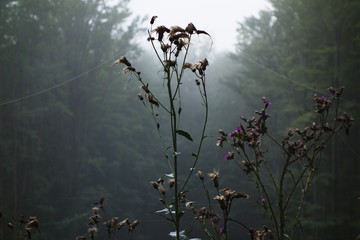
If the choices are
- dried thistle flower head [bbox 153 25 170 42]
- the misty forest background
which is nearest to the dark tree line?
the misty forest background

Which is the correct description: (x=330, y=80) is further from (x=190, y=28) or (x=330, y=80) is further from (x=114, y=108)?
(x=114, y=108)

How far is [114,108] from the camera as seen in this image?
16.4 meters

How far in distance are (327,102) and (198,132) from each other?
1924 centimetres

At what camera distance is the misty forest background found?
348 inches

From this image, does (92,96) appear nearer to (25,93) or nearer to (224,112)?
(25,93)

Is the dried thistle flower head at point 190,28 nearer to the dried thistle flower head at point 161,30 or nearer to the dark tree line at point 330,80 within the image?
the dried thistle flower head at point 161,30

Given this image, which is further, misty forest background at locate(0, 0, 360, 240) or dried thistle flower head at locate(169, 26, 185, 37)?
misty forest background at locate(0, 0, 360, 240)

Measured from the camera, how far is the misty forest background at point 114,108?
29.0ft

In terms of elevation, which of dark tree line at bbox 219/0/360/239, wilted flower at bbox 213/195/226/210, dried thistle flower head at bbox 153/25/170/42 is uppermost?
dark tree line at bbox 219/0/360/239

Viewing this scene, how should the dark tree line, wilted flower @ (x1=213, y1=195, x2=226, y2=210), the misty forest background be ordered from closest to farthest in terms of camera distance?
wilted flower @ (x1=213, y1=195, x2=226, y2=210), the dark tree line, the misty forest background

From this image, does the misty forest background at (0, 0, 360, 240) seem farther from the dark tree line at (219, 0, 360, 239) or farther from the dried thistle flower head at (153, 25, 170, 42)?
the dried thistle flower head at (153, 25, 170, 42)

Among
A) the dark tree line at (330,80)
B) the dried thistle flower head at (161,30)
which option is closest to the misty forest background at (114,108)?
the dark tree line at (330,80)

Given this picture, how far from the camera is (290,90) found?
37.3 feet

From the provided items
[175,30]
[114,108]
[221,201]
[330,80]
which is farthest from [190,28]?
[114,108]
